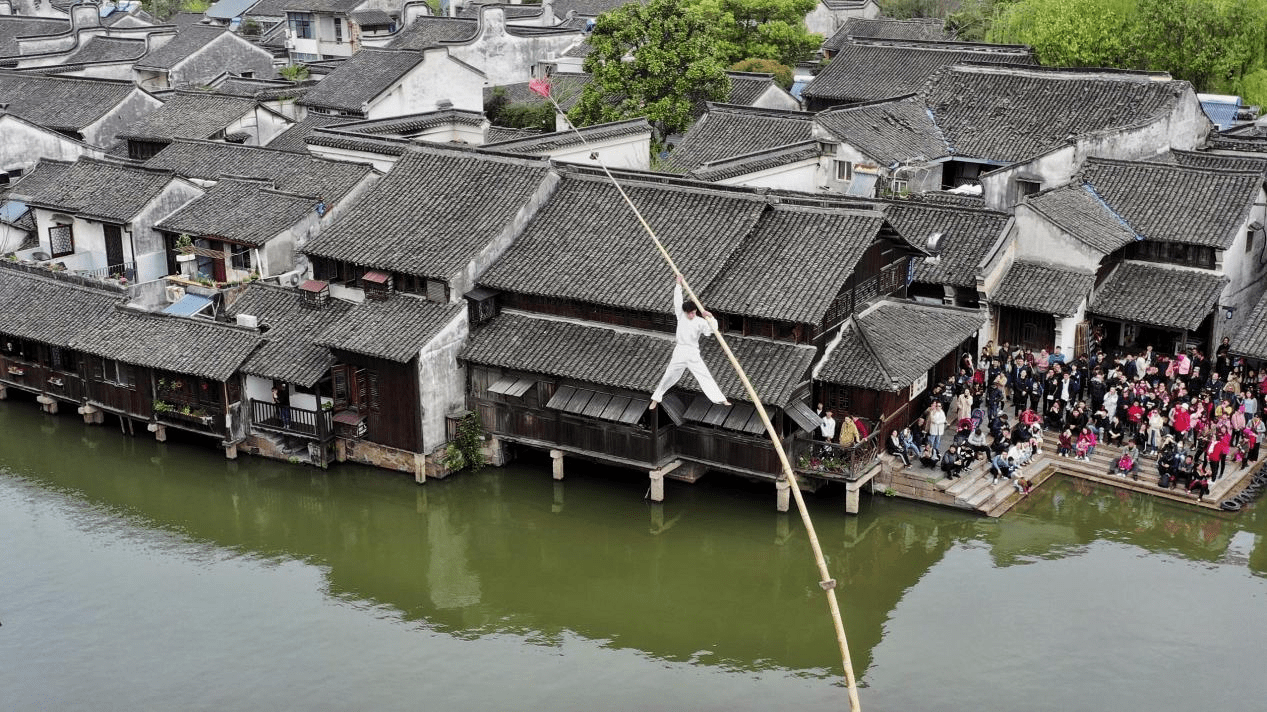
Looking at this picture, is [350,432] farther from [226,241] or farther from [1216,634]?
[1216,634]

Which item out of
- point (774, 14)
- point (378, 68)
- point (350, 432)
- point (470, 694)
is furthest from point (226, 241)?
point (774, 14)

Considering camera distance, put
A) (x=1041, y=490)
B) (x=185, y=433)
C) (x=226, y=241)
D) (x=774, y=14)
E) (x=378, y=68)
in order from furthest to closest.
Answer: (x=774, y=14) → (x=378, y=68) → (x=226, y=241) → (x=185, y=433) → (x=1041, y=490)

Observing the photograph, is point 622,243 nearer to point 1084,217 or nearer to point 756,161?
point 756,161

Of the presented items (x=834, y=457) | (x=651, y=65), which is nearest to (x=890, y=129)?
(x=651, y=65)

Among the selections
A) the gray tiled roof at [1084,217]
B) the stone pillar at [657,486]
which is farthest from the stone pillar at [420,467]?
the gray tiled roof at [1084,217]

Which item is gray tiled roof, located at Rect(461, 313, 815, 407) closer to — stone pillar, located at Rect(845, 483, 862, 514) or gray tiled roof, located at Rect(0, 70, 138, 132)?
stone pillar, located at Rect(845, 483, 862, 514)

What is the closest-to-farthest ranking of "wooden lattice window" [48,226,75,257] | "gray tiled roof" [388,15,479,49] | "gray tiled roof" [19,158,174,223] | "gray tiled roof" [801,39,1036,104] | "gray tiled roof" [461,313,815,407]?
"gray tiled roof" [461,313,815,407] → "gray tiled roof" [19,158,174,223] → "wooden lattice window" [48,226,75,257] → "gray tiled roof" [801,39,1036,104] → "gray tiled roof" [388,15,479,49]

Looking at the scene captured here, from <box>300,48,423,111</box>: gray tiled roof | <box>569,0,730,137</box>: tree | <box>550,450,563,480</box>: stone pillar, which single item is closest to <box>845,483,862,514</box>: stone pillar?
<box>550,450,563,480</box>: stone pillar
